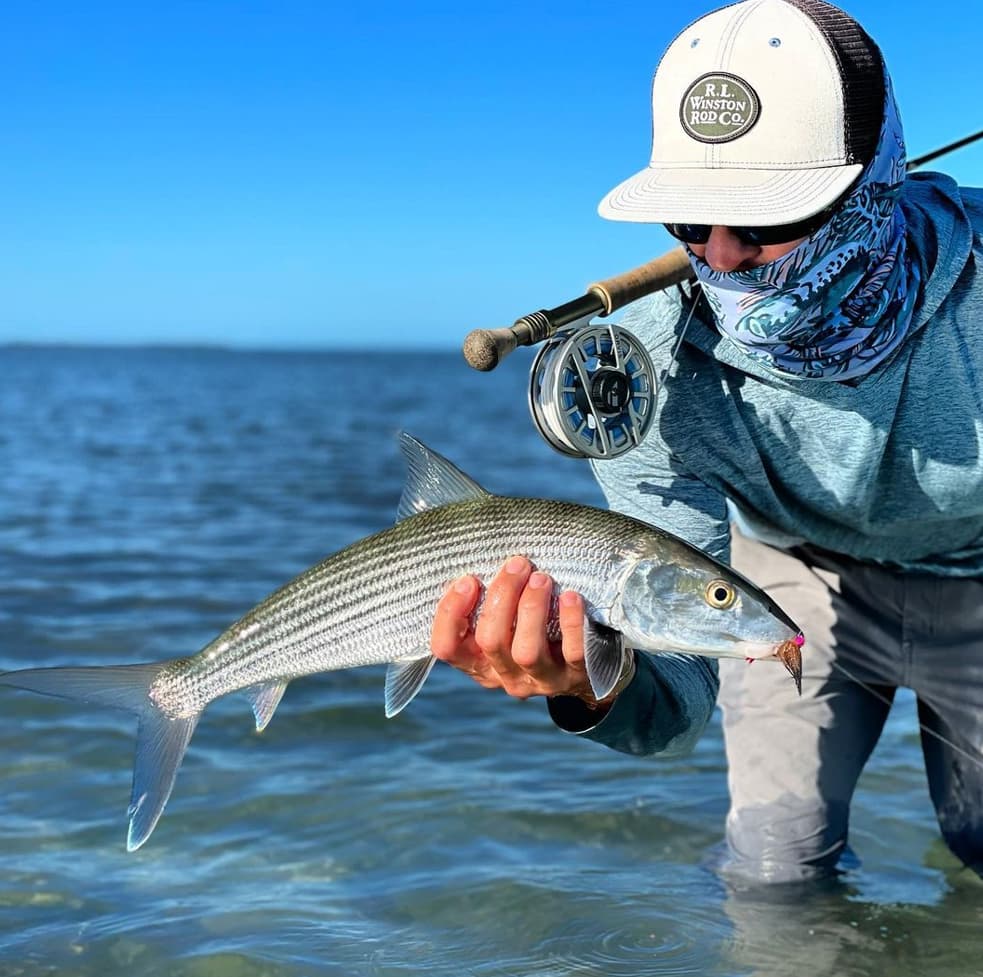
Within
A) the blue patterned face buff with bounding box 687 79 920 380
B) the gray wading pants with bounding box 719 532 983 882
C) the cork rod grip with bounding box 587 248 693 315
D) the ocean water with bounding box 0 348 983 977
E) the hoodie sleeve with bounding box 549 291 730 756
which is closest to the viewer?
the blue patterned face buff with bounding box 687 79 920 380

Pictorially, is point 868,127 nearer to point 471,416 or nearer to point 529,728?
point 529,728

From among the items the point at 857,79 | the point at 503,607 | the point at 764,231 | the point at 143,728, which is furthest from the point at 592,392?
the point at 143,728

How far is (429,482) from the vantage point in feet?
11.0

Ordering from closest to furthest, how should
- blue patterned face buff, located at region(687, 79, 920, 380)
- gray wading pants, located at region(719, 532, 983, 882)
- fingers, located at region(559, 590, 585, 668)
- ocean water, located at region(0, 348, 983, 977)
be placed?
fingers, located at region(559, 590, 585, 668)
blue patterned face buff, located at region(687, 79, 920, 380)
ocean water, located at region(0, 348, 983, 977)
gray wading pants, located at region(719, 532, 983, 882)

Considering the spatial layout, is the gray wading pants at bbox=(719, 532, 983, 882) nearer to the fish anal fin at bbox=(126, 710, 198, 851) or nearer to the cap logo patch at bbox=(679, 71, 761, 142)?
the cap logo patch at bbox=(679, 71, 761, 142)

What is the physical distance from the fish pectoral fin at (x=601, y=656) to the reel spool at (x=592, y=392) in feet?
1.84

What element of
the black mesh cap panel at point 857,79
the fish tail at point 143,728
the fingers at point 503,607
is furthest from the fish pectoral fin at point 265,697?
the black mesh cap panel at point 857,79

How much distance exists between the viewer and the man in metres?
3.11

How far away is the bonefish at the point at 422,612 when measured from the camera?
300 centimetres

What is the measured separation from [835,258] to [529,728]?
3.49 metres

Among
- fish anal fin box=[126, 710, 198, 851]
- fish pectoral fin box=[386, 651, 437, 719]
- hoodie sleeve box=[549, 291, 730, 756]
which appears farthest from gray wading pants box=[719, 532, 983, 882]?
Result: fish anal fin box=[126, 710, 198, 851]

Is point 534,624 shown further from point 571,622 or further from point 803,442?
point 803,442

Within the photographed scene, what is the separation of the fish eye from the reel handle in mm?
740

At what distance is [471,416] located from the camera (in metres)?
32.6
